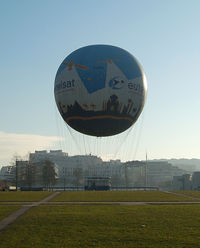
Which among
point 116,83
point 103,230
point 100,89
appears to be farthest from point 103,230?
point 116,83

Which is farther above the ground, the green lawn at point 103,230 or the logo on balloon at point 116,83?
the logo on balloon at point 116,83

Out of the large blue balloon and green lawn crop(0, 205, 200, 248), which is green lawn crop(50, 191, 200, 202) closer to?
the large blue balloon

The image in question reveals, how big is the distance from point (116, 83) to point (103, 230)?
16217 mm

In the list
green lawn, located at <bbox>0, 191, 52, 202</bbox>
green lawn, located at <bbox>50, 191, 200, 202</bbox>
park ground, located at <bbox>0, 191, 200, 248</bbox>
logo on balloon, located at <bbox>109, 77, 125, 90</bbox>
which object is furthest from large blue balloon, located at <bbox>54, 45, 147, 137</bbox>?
green lawn, located at <bbox>0, 191, 52, 202</bbox>

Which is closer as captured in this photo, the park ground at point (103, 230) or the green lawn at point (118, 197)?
the park ground at point (103, 230)

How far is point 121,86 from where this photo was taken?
3089cm

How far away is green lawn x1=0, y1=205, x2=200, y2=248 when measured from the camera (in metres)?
14.6

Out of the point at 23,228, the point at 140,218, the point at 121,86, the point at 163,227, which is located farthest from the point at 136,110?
the point at 23,228

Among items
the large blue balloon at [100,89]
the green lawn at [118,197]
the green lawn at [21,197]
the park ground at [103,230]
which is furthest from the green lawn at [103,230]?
the green lawn at [21,197]

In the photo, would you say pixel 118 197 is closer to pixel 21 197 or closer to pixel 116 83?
pixel 21 197

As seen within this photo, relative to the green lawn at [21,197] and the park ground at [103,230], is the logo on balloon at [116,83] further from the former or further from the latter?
the green lawn at [21,197]

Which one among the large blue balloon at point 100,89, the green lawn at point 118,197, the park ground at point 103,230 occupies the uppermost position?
the large blue balloon at point 100,89

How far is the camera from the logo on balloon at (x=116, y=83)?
3052 centimetres

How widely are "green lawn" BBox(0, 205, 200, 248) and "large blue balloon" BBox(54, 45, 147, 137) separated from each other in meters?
10.6
